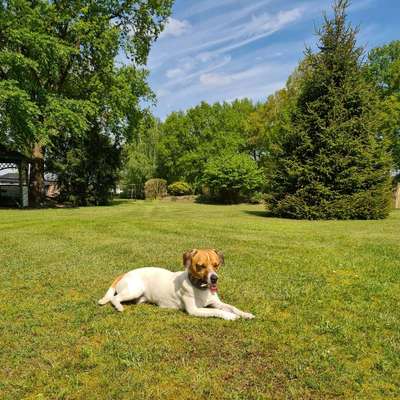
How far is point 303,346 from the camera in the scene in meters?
3.89

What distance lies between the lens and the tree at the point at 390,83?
117 feet

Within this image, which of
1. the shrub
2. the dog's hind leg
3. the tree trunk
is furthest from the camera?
the shrub

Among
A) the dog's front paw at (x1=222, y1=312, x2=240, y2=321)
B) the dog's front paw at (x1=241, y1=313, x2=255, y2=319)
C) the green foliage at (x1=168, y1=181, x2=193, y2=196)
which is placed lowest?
the dog's front paw at (x1=241, y1=313, x2=255, y2=319)

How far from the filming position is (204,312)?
463 cm

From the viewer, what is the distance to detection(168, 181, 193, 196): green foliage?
47.6m

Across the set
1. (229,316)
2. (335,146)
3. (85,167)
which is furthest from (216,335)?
(85,167)

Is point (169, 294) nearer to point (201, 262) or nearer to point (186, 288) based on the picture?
point (186, 288)

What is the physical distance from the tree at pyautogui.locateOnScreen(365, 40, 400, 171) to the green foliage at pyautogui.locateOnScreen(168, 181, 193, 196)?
2448 cm

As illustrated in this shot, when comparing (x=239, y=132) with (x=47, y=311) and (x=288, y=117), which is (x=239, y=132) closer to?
(x=288, y=117)

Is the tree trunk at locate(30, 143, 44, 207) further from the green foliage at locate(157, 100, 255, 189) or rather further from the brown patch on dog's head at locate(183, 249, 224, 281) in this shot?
the brown patch on dog's head at locate(183, 249, 224, 281)

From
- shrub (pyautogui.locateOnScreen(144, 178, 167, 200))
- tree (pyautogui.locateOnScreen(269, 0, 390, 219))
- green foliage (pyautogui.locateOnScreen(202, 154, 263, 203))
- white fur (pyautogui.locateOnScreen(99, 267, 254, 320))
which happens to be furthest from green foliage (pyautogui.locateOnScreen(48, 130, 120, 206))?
white fur (pyautogui.locateOnScreen(99, 267, 254, 320))

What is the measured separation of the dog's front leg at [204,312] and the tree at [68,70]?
20.1 m

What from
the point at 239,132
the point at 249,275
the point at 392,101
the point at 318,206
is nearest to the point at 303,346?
the point at 249,275

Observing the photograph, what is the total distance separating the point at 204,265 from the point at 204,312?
2.24ft
